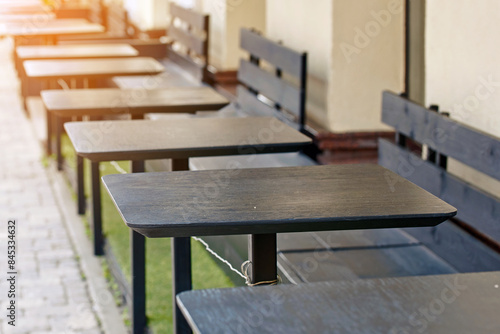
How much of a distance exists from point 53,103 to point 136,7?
7140 mm

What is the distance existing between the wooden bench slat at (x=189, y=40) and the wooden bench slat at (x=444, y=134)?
346 centimetres

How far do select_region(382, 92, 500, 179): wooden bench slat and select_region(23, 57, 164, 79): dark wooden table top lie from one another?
2551 millimetres

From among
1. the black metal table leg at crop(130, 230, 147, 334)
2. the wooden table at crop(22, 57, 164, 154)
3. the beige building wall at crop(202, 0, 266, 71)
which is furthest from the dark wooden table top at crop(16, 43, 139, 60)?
the black metal table leg at crop(130, 230, 147, 334)

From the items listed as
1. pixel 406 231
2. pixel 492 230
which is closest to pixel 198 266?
pixel 406 231

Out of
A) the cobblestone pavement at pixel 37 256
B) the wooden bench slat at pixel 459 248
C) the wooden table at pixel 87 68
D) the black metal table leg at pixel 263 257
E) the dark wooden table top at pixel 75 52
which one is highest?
the dark wooden table top at pixel 75 52

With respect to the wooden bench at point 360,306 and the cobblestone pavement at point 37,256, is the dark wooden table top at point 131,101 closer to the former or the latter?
the cobblestone pavement at point 37,256

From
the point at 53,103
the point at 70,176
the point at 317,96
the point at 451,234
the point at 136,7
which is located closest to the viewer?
the point at 451,234

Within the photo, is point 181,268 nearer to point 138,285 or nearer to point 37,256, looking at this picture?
point 138,285

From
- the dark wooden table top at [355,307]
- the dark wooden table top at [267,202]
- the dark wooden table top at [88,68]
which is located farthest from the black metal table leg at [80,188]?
the dark wooden table top at [355,307]

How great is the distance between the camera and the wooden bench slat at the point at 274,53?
5.16m

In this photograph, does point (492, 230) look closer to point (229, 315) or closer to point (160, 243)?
point (229, 315)

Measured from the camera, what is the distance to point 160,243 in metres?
5.36

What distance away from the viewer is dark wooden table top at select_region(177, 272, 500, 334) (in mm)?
1587

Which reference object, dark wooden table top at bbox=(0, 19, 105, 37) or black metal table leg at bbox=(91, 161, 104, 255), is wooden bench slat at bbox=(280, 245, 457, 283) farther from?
dark wooden table top at bbox=(0, 19, 105, 37)
